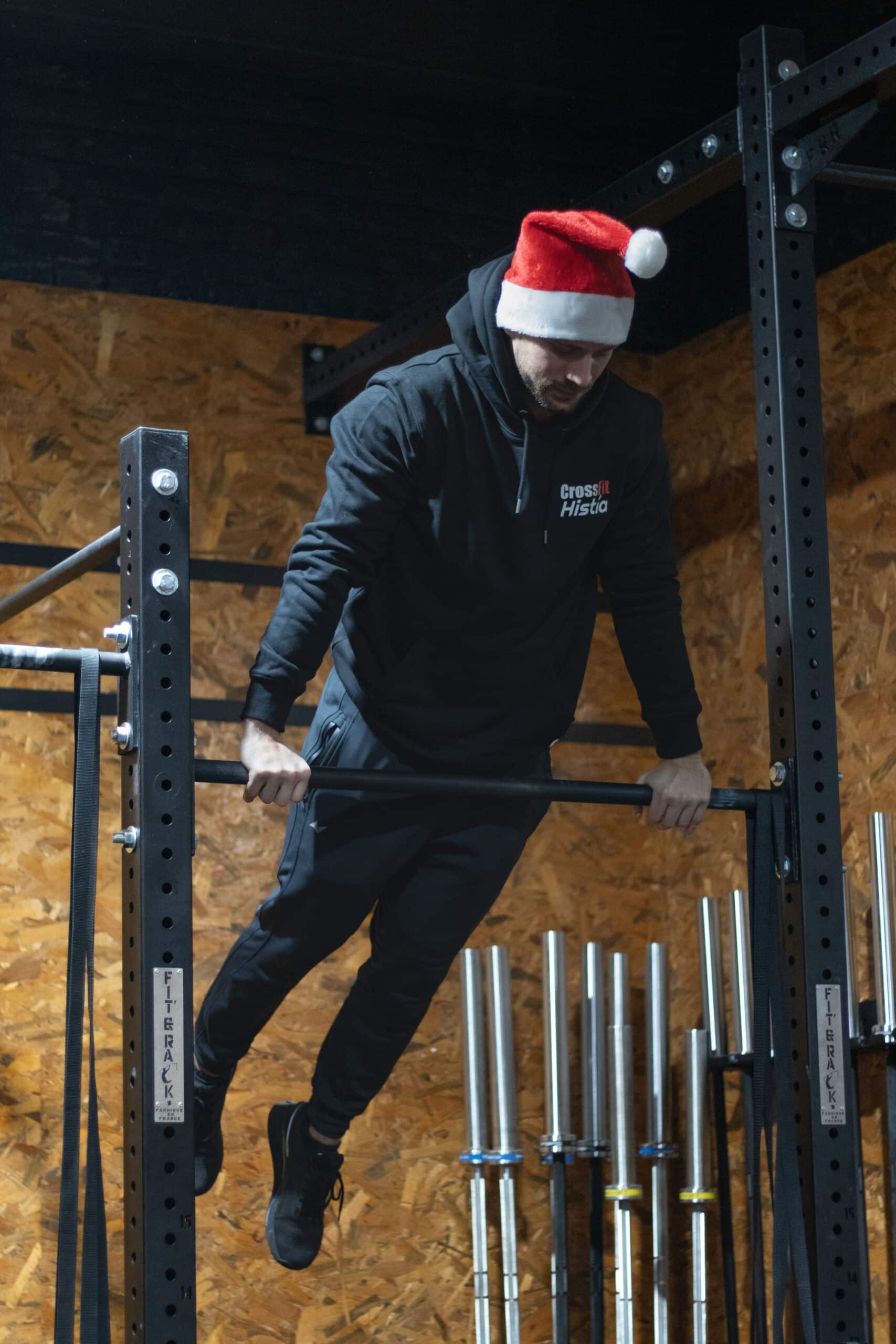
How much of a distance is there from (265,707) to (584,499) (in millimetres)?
693

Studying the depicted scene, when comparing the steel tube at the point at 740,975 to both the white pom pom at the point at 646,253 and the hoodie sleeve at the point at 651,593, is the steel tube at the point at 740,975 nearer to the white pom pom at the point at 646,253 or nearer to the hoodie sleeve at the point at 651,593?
the hoodie sleeve at the point at 651,593

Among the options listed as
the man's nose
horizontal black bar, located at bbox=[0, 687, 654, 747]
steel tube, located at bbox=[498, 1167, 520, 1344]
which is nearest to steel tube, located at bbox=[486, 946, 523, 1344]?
steel tube, located at bbox=[498, 1167, 520, 1344]

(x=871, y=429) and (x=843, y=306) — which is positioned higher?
(x=843, y=306)

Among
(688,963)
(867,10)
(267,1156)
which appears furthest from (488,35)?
(267,1156)

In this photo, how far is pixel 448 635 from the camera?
3051 mm

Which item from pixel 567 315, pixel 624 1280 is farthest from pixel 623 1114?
pixel 567 315

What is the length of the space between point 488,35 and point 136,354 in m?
1.32

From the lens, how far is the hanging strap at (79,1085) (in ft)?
7.03

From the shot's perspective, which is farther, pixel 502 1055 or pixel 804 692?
pixel 502 1055

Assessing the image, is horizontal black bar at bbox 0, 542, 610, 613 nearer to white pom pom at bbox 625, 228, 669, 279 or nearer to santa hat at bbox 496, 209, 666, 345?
santa hat at bbox 496, 209, 666, 345

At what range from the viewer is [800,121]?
118 inches

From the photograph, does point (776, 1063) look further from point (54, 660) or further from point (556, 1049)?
point (556, 1049)

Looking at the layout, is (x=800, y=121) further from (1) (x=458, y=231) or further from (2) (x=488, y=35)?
(1) (x=458, y=231)

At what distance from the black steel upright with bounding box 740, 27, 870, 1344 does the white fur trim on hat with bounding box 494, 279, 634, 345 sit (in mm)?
265
